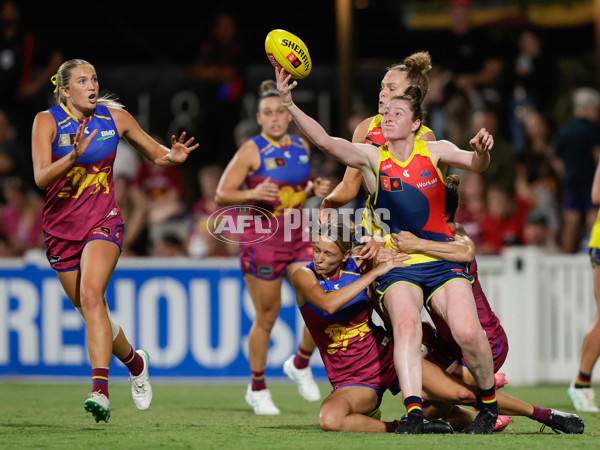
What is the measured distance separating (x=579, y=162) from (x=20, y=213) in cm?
659

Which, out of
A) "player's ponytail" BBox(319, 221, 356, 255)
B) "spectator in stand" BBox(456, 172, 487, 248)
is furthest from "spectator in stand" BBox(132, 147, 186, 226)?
"player's ponytail" BBox(319, 221, 356, 255)

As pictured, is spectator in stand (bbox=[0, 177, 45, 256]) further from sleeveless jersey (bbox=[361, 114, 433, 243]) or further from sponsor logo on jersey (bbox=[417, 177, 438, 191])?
sponsor logo on jersey (bbox=[417, 177, 438, 191])

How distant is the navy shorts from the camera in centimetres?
609

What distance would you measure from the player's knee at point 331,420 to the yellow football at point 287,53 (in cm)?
199

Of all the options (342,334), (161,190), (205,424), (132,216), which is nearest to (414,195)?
(342,334)

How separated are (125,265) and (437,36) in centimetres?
516

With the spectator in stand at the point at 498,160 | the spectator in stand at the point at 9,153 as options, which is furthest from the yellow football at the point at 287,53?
the spectator in stand at the point at 9,153

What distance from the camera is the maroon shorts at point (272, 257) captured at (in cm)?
820

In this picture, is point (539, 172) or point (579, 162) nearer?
point (579, 162)

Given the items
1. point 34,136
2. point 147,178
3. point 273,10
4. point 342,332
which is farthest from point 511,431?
point 273,10

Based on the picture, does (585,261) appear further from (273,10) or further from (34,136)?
(273,10)

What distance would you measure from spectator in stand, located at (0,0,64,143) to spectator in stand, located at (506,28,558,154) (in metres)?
5.60

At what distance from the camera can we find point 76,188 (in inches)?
263

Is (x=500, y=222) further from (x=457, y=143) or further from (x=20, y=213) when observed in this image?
(x=20, y=213)
